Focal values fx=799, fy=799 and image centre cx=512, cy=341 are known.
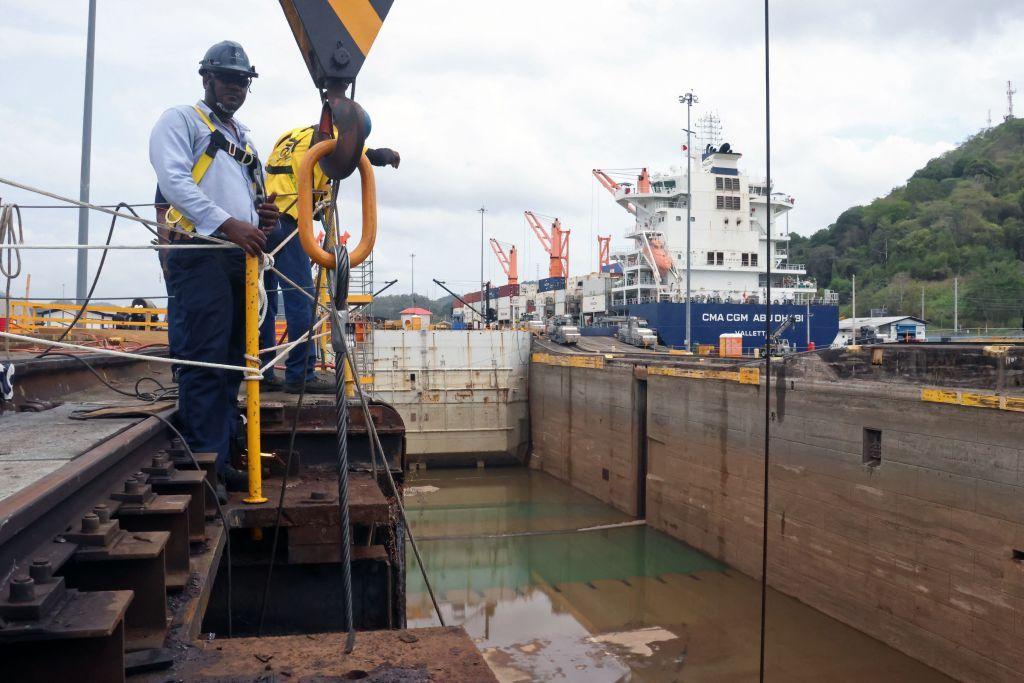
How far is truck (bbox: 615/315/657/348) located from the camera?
1163 inches

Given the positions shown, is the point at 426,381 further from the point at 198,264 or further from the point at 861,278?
the point at 861,278

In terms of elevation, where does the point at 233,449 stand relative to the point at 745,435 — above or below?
above

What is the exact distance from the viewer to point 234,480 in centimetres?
346

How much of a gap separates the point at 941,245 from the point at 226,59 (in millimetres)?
54896

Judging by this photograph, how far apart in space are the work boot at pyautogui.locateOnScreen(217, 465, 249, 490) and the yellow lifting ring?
1.65 meters

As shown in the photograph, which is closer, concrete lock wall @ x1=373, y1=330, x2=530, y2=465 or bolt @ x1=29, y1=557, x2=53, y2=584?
bolt @ x1=29, y1=557, x2=53, y2=584

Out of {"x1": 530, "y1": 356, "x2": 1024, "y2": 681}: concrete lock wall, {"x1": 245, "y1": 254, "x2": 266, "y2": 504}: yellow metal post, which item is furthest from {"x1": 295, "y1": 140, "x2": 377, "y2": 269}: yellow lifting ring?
{"x1": 530, "y1": 356, "x2": 1024, "y2": 681}: concrete lock wall

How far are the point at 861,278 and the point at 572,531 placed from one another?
45402 mm

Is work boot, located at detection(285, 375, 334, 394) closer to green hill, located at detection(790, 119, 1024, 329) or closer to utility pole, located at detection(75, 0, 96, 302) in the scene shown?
utility pole, located at detection(75, 0, 96, 302)

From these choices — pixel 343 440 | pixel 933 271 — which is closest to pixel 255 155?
pixel 343 440

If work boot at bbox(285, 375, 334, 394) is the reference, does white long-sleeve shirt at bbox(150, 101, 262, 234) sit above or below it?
above

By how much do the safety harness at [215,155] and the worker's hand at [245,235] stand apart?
0.26m

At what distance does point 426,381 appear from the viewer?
2217cm

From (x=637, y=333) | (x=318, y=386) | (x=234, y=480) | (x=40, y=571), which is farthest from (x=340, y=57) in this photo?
(x=637, y=333)
